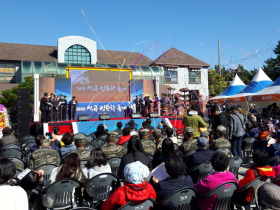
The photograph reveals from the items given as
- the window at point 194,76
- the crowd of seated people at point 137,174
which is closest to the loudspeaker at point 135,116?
the crowd of seated people at point 137,174

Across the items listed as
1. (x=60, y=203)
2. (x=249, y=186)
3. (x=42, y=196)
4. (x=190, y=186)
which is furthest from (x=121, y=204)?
(x=249, y=186)

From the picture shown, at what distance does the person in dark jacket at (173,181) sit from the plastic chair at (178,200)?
0.09 metres

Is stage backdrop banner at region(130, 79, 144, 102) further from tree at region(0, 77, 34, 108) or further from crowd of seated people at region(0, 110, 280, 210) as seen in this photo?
crowd of seated people at region(0, 110, 280, 210)

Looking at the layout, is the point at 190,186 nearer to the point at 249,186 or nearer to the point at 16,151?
the point at 249,186

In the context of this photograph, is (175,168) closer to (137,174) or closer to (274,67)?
(137,174)

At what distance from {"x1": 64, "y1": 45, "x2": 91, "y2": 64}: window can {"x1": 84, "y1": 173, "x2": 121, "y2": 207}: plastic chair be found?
2340 centimetres

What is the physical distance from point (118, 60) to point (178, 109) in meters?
14.7

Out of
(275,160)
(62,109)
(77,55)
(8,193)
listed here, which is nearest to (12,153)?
(8,193)

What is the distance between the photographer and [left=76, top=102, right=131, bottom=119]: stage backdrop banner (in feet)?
45.4

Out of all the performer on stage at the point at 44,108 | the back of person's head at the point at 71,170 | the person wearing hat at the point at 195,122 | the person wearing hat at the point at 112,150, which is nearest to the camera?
the back of person's head at the point at 71,170

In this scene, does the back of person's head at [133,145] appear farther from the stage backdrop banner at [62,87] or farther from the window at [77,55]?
the window at [77,55]

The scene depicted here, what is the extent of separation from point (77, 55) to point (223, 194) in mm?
24313

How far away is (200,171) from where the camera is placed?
3367 mm

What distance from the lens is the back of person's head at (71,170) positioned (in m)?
2.78
